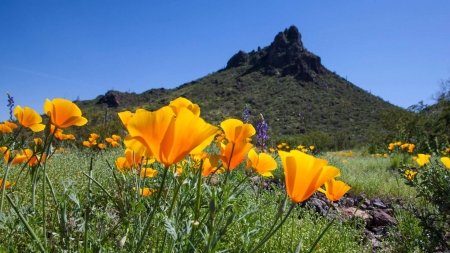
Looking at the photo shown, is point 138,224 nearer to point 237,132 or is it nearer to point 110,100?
point 237,132

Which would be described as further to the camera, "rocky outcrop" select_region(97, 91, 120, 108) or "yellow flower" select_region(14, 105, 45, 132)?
"rocky outcrop" select_region(97, 91, 120, 108)

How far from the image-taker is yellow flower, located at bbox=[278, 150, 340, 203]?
0.84m

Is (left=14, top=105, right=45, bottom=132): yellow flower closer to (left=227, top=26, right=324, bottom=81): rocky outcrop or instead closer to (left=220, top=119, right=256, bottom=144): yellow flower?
(left=220, top=119, right=256, bottom=144): yellow flower

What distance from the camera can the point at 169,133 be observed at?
709 millimetres

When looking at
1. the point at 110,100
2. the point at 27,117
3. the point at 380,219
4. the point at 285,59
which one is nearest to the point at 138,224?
the point at 27,117

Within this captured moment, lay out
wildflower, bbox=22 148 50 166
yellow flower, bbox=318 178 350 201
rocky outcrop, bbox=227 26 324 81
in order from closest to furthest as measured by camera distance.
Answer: wildflower, bbox=22 148 50 166 < yellow flower, bbox=318 178 350 201 < rocky outcrop, bbox=227 26 324 81

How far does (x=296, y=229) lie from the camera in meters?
2.17

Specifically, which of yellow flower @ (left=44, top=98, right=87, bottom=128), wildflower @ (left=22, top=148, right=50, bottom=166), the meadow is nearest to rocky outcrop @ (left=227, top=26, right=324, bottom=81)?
the meadow

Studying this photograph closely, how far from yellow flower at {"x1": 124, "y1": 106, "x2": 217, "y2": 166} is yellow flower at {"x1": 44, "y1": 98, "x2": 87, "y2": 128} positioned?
1.75 ft

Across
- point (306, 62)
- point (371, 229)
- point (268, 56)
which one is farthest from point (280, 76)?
point (371, 229)

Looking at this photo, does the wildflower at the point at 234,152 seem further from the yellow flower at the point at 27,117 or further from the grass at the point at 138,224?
the yellow flower at the point at 27,117

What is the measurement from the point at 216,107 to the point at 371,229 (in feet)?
140

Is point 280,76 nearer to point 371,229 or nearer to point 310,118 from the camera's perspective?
point 310,118

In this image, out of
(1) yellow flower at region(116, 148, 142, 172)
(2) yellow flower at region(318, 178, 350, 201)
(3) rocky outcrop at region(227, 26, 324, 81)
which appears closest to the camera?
(2) yellow flower at region(318, 178, 350, 201)
